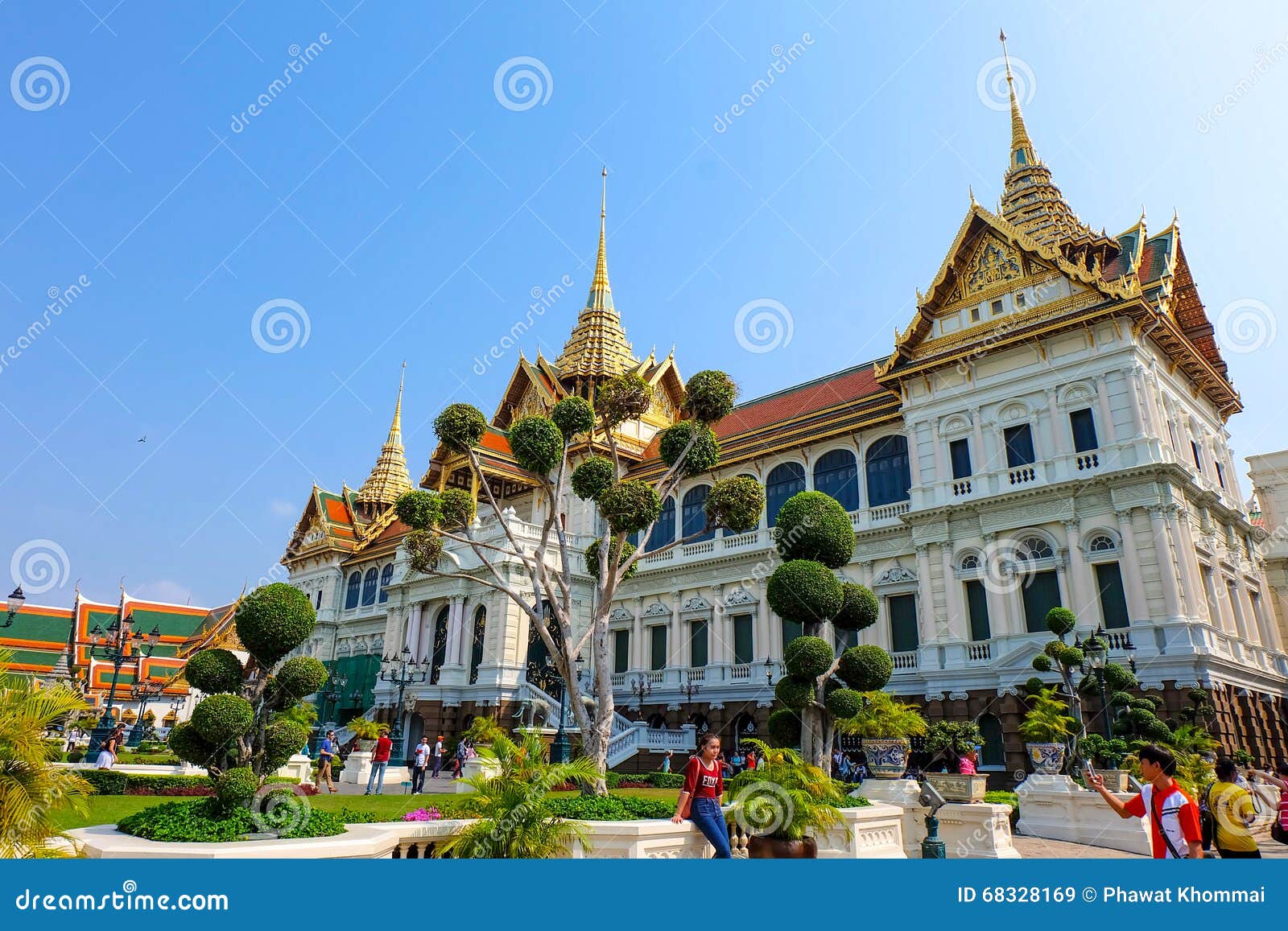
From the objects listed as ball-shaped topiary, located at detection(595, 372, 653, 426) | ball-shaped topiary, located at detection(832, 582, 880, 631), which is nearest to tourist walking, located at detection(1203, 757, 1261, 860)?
ball-shaped topiary, located at detection(832, 582, 880, 631)

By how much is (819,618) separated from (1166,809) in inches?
314

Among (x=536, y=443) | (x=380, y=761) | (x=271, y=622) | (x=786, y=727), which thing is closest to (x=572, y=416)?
(x=536, y=443)

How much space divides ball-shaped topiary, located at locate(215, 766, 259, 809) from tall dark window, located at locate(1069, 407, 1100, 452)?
70.3 ft

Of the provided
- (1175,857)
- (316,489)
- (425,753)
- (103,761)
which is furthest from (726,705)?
(316,489)

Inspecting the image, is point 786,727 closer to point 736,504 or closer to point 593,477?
point 736,504

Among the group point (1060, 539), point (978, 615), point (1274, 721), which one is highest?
point (1060, 539)

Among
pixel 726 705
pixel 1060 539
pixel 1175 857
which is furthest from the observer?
pixel 726 705

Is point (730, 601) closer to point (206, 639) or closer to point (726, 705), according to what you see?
point (726, 705)

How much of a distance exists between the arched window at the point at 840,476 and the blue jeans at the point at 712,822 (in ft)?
67.1

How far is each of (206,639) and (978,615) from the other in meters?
45.2

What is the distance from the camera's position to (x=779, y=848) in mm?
8172

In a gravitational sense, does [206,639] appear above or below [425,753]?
above

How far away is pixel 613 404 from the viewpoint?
16062 mm
